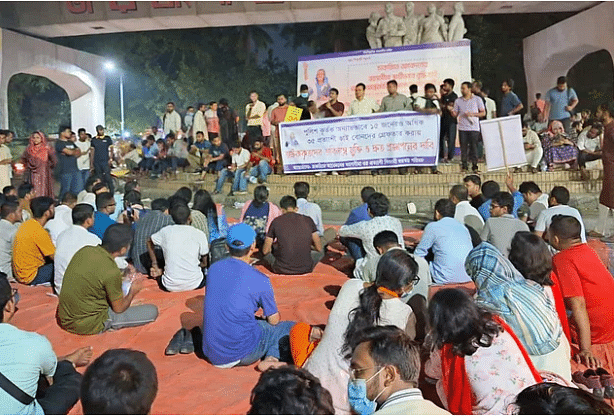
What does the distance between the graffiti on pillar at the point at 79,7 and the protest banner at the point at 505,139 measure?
10262 mm

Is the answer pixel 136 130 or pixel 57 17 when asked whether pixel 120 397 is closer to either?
pixel 57 17

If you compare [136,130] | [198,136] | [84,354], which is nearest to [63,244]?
[84,354]

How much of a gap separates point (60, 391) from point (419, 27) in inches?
447

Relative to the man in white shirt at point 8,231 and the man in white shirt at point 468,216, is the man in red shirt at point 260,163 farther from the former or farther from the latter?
the man in white shirt at point 468,216

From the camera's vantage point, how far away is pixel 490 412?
98.3 inches

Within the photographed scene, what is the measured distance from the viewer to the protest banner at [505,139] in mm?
7871

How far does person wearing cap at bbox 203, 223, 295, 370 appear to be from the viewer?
11.8 ft

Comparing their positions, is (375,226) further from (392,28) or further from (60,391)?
(392,28)

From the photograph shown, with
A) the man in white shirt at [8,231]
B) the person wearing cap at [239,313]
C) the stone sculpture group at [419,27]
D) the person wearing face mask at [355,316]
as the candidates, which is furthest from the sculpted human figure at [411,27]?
the person wearing face mask at [355,316]

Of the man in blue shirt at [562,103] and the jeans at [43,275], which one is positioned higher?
the man in blue shirt at [562,103]

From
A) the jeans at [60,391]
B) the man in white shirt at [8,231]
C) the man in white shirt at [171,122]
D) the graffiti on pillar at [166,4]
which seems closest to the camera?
the jeans at [60,391]

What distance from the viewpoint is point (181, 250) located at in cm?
530

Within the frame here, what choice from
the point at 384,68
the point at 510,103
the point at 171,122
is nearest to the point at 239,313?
the point at 510,103

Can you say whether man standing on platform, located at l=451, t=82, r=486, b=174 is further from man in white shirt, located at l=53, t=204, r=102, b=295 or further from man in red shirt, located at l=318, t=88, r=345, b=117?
man in white shirt, located at l=53, t=204, r=102, b=295
